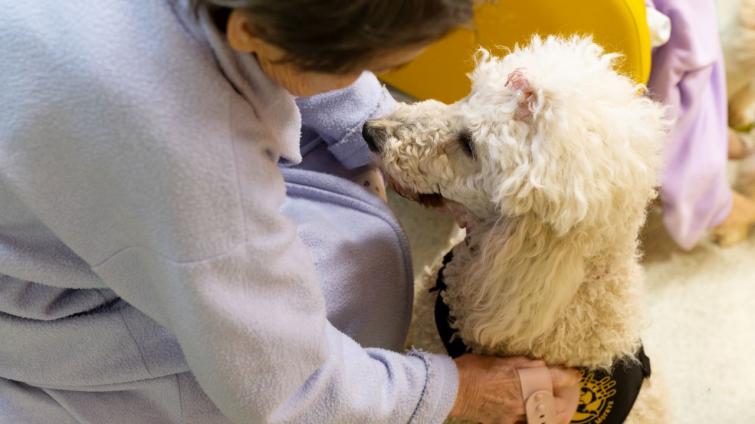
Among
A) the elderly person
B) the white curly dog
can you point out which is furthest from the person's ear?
the white curly dog

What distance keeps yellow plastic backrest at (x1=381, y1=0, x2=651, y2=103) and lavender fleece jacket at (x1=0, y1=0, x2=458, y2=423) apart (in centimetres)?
49

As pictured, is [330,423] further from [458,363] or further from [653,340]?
[653,340]

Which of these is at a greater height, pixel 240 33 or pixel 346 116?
pixel 240 33

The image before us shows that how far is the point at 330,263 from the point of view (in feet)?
2.87

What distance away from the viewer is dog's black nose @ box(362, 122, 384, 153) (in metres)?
0.90

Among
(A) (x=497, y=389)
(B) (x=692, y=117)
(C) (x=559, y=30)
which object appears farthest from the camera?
(B) (x=692, y=117)

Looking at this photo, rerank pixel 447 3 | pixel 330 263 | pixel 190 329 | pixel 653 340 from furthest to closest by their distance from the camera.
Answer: pixel 653 340
pixel 330 263
pixel 190 329
pixel 447 3

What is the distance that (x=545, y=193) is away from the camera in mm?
769

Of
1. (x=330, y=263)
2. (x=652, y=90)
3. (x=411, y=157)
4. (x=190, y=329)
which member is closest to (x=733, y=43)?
(x=652, y=90)

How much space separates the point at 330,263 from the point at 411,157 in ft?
0.57

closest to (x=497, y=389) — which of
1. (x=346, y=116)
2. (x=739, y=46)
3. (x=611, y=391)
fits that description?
(x=611, y=391)

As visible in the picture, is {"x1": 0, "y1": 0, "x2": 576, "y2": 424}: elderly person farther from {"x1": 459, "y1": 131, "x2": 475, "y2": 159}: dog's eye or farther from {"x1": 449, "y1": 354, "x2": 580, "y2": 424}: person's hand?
{"x1": 459, "y1": 131, "x2": 475, "y2": 159}: dog's eye

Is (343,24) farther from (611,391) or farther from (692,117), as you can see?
(692,117)

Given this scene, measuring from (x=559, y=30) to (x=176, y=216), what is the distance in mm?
777
